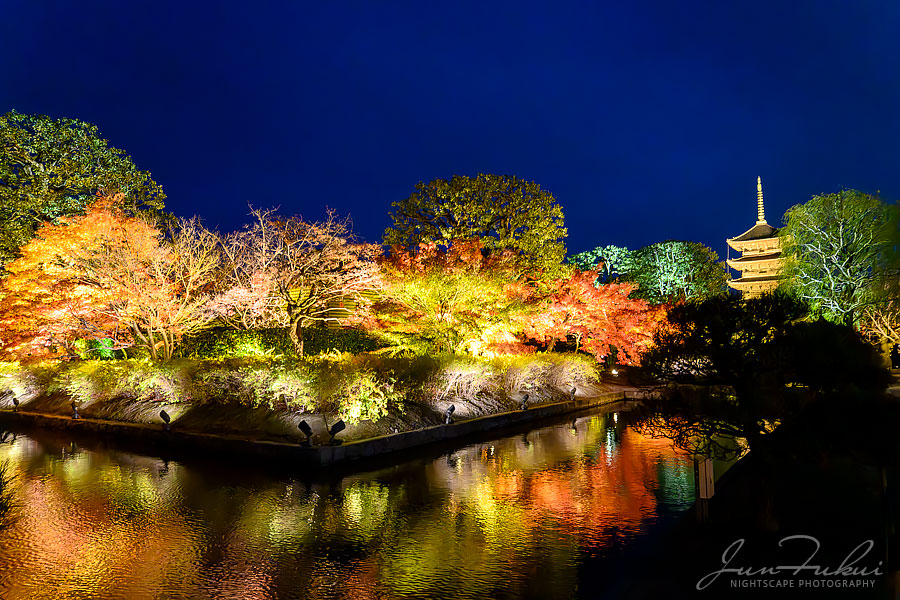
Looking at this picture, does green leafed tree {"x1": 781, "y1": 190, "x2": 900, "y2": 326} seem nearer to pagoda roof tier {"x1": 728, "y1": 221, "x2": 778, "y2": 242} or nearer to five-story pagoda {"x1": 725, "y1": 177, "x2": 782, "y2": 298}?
five-story pagoda {"x1": 725, "y1": 177, "x2": 782, "y2": 298}

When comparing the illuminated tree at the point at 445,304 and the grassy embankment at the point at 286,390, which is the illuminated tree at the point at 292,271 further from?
the grassy embankment at the point at 286,390

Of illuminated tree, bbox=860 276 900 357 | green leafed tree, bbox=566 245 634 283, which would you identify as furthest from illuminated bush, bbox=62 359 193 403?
green leafed tree, bbox=566 245 634 283

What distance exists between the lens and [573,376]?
22938 mm

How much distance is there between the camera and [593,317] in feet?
81.9

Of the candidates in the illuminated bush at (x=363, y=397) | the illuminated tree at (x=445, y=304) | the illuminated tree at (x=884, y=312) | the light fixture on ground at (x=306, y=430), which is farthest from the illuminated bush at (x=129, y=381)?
the illuminated tree at (x=884, y=312)

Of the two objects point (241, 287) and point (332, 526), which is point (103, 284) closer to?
point (241, 287)

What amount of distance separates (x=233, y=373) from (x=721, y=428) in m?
12.5

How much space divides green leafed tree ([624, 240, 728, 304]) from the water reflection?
3184 centimetres

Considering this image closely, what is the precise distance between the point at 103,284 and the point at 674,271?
36556 millimetres

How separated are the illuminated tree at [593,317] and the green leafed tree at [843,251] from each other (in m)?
6.53

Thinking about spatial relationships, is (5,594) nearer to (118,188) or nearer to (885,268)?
(118,188)

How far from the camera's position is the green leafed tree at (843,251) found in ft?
78.8

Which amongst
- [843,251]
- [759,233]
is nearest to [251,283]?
[843,251]

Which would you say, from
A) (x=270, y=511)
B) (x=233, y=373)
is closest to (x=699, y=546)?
(x=270, y=511)
